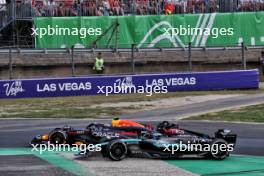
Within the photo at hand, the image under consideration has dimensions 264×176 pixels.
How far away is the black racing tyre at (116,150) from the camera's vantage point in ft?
37.8

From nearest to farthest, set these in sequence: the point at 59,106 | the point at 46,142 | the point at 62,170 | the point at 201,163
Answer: the point at 62,170 < the point at 201,163 < the point at 46,142 < the point at 59,106

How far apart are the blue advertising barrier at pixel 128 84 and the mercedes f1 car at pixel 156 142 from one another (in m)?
15.0

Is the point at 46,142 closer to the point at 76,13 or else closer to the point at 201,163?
the point at 201,163

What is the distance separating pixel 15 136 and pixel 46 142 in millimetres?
2662

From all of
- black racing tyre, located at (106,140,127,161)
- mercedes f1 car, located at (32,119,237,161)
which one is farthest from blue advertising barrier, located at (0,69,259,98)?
black racing tyre, located at (106,140,127,161)

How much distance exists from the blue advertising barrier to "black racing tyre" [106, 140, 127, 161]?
632 inches

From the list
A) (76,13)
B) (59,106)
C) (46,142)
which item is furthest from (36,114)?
Result: (76,13)

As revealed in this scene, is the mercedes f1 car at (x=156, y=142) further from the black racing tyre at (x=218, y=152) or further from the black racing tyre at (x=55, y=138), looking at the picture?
the black racing tyre at (x=55, y=138)

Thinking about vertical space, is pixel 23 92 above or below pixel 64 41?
below

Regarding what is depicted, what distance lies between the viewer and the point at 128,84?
28.4 metres

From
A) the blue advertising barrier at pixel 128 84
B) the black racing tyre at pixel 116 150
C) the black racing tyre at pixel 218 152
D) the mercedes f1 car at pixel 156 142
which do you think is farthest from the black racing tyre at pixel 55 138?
the blue advertising barrier at pixel 128 84

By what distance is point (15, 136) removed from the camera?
15.6 metres

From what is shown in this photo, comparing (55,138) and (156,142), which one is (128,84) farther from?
(156,142)

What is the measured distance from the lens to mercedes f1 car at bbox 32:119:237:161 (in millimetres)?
11648
